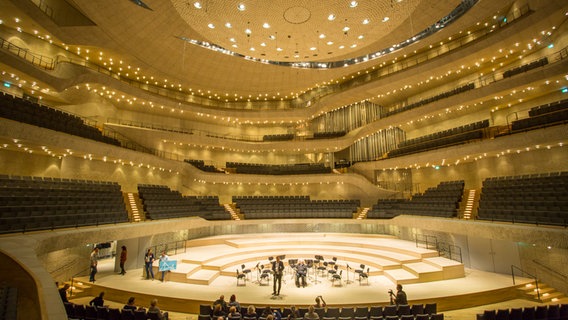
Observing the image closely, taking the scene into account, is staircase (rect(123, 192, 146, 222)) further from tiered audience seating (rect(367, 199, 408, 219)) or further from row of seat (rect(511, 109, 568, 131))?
row of seat (rect(511, 109, 568, 131))

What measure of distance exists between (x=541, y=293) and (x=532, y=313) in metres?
3.91

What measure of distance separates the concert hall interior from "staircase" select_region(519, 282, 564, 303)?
0.21 ft

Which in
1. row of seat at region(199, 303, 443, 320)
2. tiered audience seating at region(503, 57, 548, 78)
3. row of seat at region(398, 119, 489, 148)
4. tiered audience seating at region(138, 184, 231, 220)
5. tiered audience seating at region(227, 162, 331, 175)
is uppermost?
tiered audience seating at region(503, 57, 548, 78)

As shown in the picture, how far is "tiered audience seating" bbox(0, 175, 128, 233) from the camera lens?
30.3ft

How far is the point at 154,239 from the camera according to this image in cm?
1503

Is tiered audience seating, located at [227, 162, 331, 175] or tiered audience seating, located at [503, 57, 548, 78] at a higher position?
tiered audience seating, located at [503, 57, 548, 78]

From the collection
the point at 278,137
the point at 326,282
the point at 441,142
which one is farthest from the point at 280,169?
the point at 326,282

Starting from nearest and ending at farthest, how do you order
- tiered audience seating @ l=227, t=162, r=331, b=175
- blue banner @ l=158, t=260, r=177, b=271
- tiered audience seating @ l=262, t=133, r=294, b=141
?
blue banner @ l=158, t=260, r=177, b=271 < tiered audience seating @ l=227, t=162, r=331, b=175 < tiered audience seating @ l=262, t=133, r=294, b=141

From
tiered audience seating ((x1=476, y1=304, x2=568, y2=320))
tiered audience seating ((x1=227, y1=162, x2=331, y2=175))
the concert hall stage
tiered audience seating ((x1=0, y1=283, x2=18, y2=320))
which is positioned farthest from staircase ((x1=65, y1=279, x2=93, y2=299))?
tiered audience seating ((x1=227, y1=162, x2=331, y2=175))

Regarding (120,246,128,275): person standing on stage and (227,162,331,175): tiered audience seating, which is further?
(227,162,331,175): tiered audience seating

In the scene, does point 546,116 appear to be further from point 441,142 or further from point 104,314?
point 104,314

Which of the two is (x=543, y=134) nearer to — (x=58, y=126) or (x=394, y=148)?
(x=394, y=148)

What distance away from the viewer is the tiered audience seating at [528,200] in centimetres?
1005

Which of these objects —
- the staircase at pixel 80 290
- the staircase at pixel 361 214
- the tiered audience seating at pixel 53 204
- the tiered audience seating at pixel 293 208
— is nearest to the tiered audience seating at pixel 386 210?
the staircase at pixel 361 214
